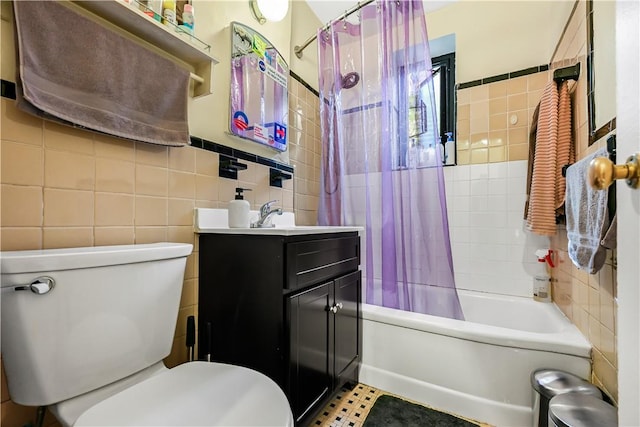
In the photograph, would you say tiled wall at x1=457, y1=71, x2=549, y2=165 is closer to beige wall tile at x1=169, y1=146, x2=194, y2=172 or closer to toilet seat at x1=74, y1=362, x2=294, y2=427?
beige wall tile at x1=169, y1=146, x2=194, y2=172

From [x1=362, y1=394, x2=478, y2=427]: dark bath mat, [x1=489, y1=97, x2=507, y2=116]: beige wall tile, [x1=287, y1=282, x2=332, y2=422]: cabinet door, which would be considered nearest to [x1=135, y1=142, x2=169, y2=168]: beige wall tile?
[x1=287, y1=282, x2=332, y2=422]: cabinet door

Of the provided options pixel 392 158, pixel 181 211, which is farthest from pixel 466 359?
pixel 181 211

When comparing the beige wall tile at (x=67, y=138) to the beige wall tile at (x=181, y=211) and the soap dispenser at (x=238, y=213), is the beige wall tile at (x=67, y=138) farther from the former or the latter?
the soap dispenser at (x=238, y=213)

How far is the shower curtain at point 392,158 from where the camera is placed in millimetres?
1462

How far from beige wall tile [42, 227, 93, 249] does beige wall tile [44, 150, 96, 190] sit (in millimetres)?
129

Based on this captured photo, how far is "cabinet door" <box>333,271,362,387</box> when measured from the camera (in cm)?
131

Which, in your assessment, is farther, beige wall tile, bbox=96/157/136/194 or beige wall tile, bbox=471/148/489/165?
beige wall tile, bbox=471/148/489/165

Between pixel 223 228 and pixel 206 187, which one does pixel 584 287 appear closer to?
pixel 223 228

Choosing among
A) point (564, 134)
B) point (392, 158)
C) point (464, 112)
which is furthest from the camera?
point (464, 112)

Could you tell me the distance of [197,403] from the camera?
71cm

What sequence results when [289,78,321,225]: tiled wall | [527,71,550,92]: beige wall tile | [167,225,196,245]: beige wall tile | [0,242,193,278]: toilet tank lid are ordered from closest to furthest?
[0,242,193,278]: toilet tank lid < [167,225,196,245]: beige wall tile < [527,71,550,92]: beige wall tile < [289,78,321,225]: tiled wall

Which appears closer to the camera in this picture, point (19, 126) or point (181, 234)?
point (19, 126)

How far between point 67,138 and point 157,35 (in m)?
0.48

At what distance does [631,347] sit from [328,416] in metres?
1.19
